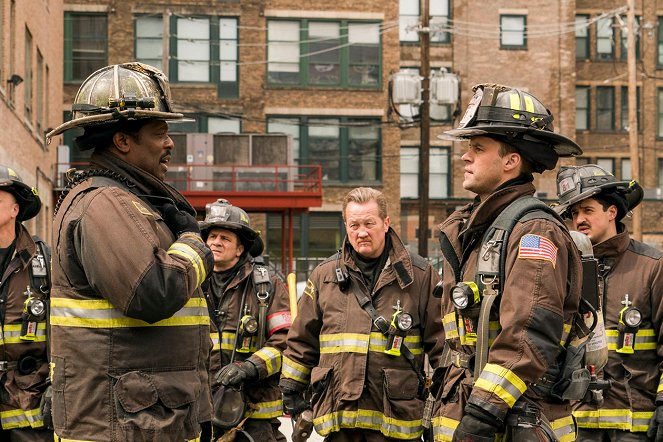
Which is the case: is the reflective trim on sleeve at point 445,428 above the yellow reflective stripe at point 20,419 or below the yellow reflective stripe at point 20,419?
above

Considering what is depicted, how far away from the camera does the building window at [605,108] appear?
55406 millimetres

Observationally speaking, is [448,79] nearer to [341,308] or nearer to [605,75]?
[605,75]

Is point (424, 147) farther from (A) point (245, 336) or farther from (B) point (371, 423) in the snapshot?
(B) point (371, 423)

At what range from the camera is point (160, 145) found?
5648 mm

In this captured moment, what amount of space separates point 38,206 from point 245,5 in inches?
1326

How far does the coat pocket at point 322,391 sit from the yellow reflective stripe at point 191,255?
9.49 ft

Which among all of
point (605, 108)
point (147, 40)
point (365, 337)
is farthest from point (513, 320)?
point (605, 108)

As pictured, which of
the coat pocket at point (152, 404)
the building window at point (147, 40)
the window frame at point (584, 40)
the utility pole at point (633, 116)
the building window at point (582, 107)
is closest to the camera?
the coat pocket at point (152, 404)

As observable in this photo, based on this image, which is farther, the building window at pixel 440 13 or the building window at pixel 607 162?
the building window at pixel 607 162

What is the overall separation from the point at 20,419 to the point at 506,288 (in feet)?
14.0

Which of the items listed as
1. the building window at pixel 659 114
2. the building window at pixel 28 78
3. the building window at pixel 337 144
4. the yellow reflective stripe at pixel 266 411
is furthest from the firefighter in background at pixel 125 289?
the building window at pixel 659 114

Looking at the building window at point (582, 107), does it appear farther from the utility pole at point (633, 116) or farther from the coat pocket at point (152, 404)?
the coat pocket at point (152, 404)

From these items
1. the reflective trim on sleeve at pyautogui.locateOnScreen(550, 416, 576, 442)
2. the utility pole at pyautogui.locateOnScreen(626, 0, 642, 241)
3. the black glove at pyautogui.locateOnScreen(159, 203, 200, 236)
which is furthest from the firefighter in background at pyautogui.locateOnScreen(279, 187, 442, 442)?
the utility pole at pyautogui.locateOnScreen(626, 0, 642, 241)

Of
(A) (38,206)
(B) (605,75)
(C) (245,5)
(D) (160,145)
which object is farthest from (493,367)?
(B) (605,75)
